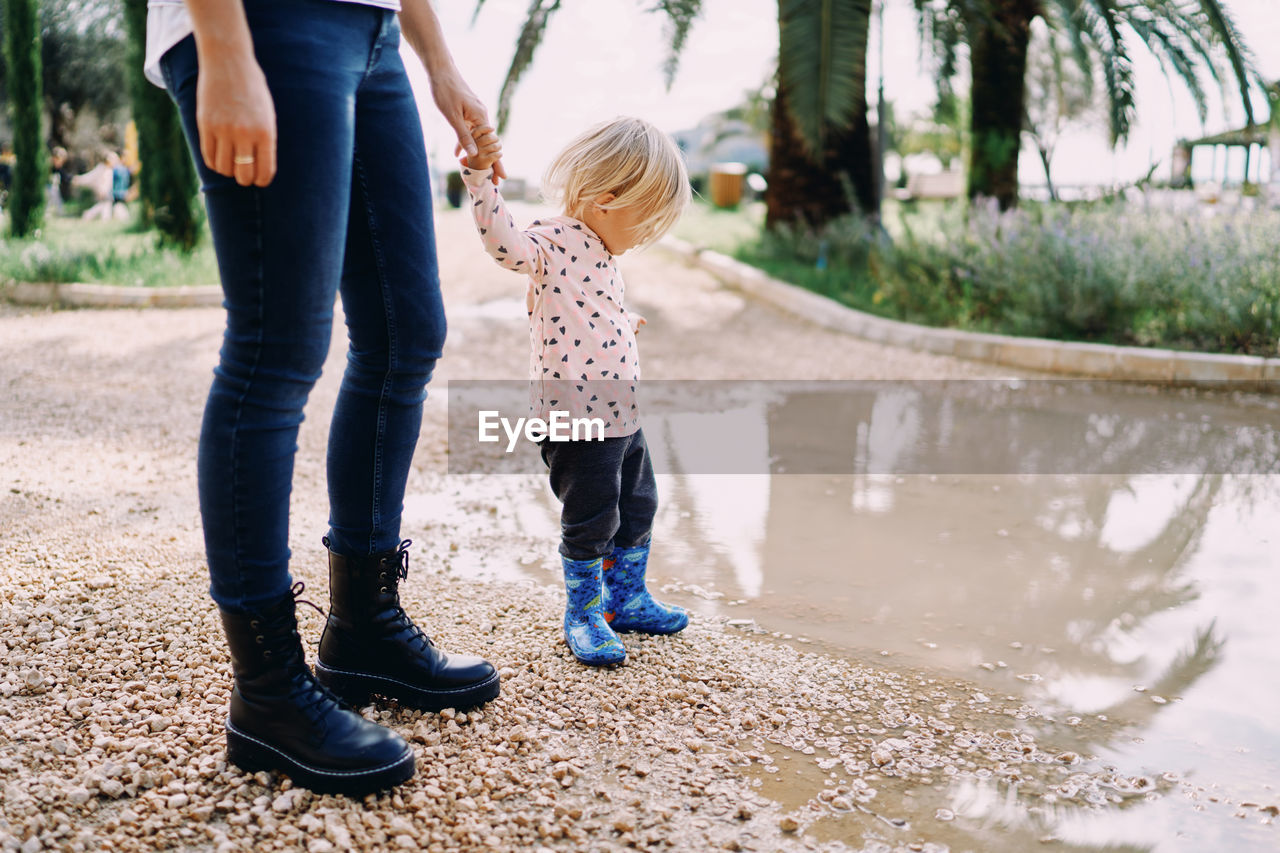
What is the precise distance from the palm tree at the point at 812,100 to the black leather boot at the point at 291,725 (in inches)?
277

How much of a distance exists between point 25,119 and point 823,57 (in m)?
8.61

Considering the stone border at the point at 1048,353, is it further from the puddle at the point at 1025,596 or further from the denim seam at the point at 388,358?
the denim seam at the point at 388,358

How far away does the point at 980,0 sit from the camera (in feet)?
25.9

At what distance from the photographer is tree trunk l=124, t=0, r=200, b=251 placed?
968 cm

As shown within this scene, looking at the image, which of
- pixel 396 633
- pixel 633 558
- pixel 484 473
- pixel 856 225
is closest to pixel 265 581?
pixel 396 633

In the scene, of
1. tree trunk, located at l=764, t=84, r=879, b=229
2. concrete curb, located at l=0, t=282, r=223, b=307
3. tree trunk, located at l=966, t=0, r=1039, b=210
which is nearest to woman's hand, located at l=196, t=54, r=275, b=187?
concrete curb, located at l=0, t=282, r=223, b=307

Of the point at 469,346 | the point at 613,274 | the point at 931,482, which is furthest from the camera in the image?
the point at 469,346

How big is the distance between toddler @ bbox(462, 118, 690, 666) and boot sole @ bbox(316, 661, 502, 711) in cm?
31

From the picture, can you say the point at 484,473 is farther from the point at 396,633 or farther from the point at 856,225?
the point at 856,225

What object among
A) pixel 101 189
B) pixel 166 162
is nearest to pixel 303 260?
pixel 166 162

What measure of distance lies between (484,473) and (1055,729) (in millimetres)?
2284

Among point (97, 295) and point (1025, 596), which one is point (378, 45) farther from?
point (97, 295)

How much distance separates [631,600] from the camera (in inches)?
89.0

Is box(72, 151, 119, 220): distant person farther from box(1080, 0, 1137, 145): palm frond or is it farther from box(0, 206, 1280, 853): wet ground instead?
box(0, 206, 1280, 853): wet ground
